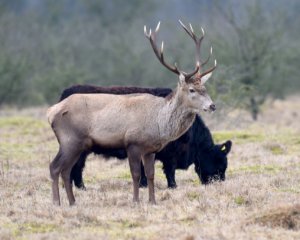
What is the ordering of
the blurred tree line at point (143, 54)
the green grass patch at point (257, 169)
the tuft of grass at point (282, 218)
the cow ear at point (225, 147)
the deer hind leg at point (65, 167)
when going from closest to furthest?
the tuft of grass at point (282, 218), the deer hind leg at point (65, 167), the cow ear at point (225, 147), the green grass patch at point (257, 169), the blurred tree line at point (143, 54)

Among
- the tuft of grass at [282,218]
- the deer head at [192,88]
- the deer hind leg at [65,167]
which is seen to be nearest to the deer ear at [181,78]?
the deer head at [192,88]

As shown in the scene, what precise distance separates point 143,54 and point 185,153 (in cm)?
2546

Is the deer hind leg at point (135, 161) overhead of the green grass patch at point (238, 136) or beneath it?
overhead

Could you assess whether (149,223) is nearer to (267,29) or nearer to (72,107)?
(72,107)

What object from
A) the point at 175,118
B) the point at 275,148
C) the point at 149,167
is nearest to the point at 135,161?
the point at 149,167

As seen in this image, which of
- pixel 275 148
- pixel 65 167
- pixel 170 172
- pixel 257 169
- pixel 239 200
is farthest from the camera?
pixel 275 148

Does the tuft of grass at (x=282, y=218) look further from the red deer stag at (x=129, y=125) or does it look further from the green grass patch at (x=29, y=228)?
the green grass patch at (x=29, y=228)

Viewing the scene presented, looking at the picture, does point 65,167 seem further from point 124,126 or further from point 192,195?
point 192,195

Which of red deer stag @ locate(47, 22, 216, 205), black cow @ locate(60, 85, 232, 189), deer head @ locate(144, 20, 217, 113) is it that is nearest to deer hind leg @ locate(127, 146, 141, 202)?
red deer stag @ locate(47, 22, 216, 205)

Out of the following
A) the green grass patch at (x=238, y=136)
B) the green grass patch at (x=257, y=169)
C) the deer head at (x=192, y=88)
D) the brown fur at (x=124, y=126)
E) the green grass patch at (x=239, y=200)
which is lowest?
the green grass patch at (x=238, y=136)

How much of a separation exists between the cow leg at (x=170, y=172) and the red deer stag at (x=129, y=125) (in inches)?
80.4

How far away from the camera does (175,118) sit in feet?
41.3

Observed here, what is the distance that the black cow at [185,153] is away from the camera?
48.5 feet

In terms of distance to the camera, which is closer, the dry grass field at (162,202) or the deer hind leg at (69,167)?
the dry grass field at (162,202)
